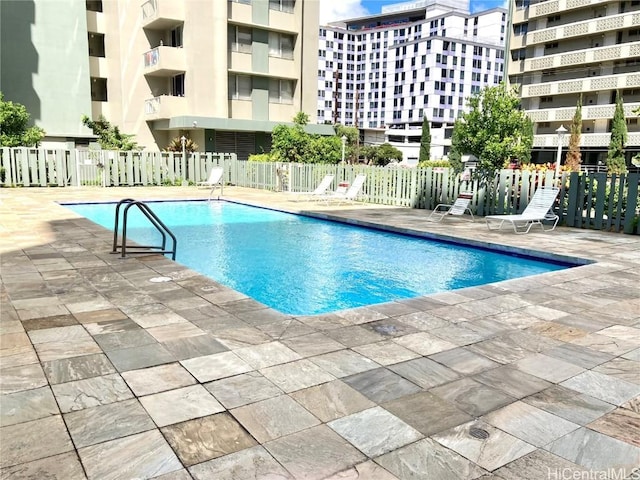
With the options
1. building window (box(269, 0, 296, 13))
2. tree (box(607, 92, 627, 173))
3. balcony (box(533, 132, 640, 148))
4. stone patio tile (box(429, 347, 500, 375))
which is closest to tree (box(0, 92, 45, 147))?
building window (box(269, 0, 296, 13))

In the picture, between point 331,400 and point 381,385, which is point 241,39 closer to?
point 381,385

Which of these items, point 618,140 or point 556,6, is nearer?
point 618,140

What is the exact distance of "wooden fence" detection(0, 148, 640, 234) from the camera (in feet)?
36.8

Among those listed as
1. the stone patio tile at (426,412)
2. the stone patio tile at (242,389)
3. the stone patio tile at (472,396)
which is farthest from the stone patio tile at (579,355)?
the stone patio tile at (242,389)

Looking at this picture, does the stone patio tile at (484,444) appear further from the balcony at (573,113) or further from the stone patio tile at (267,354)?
the balcony at (573,113)

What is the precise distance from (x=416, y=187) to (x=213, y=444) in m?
13.7

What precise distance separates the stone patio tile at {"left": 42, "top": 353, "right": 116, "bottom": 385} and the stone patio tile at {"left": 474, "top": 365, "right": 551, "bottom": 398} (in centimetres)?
259

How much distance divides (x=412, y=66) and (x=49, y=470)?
10351 centimetres

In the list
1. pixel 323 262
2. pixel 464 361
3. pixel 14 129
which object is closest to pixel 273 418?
pixel 464 361

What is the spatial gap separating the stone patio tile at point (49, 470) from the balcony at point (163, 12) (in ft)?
92.0

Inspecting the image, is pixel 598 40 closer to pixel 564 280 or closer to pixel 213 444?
pixel 564 280

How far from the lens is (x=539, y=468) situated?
2.48m

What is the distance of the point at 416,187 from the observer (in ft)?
51.1

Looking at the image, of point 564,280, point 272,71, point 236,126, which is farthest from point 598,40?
point 564,280
